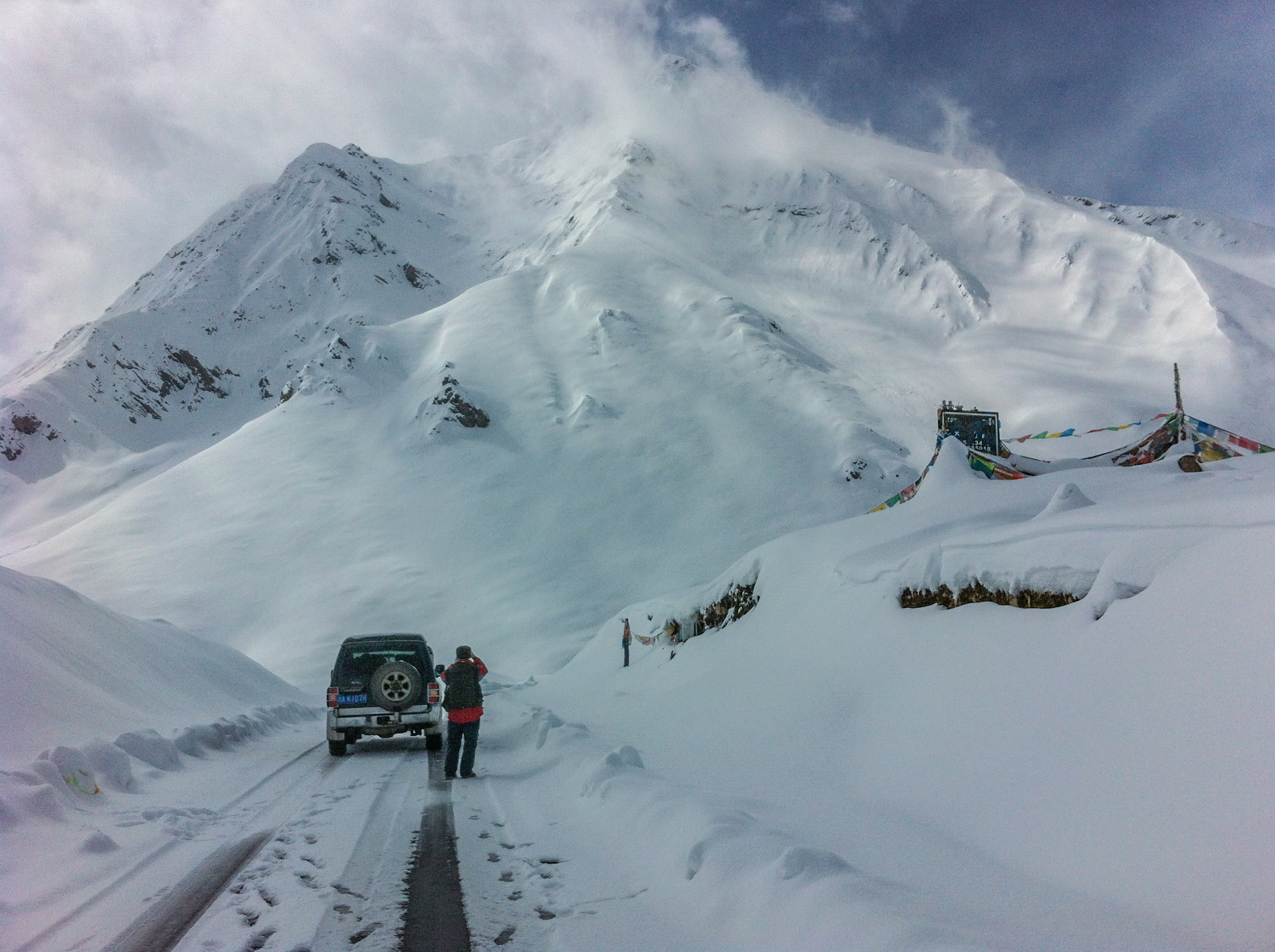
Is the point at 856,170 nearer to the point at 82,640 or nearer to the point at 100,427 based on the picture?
the point at 100,427

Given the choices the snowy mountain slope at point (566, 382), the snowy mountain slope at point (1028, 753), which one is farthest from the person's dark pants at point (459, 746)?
the snowy mountain slope at point (566, 382)

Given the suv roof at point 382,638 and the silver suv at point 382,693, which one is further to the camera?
the suv roof at point 382,638

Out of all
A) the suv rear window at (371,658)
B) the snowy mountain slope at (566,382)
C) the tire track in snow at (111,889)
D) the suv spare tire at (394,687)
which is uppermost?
the snowy mountain slope at (566,382)

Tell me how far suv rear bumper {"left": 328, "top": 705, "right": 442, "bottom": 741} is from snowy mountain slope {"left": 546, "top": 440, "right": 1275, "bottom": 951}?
138 inches

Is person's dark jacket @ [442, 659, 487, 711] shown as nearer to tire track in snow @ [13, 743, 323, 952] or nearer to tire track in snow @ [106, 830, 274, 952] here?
tire track in snow @ [13, 743, 323, 952]

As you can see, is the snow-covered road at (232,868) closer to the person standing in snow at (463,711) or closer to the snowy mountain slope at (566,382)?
the person standing in snow at (463,711)

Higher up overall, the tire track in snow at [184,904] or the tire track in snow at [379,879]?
the tire track in snow at [379,879]

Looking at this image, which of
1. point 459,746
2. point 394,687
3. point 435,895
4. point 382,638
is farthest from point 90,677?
point 435,895

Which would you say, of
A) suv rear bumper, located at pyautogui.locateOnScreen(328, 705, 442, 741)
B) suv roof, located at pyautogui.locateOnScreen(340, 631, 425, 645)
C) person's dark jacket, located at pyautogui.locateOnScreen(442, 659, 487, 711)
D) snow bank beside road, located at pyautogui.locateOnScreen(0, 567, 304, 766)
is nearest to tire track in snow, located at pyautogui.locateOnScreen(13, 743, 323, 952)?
snow bank beside road, located at pyautogui.locateOnScreen(0, 567, 304, 766)

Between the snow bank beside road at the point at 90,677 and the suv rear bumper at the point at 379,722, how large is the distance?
199cm

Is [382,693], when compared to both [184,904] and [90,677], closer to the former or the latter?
[90,677]

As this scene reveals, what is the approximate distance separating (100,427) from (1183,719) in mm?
166611

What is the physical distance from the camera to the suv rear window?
1238cm

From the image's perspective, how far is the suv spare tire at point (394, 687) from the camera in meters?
12.2
